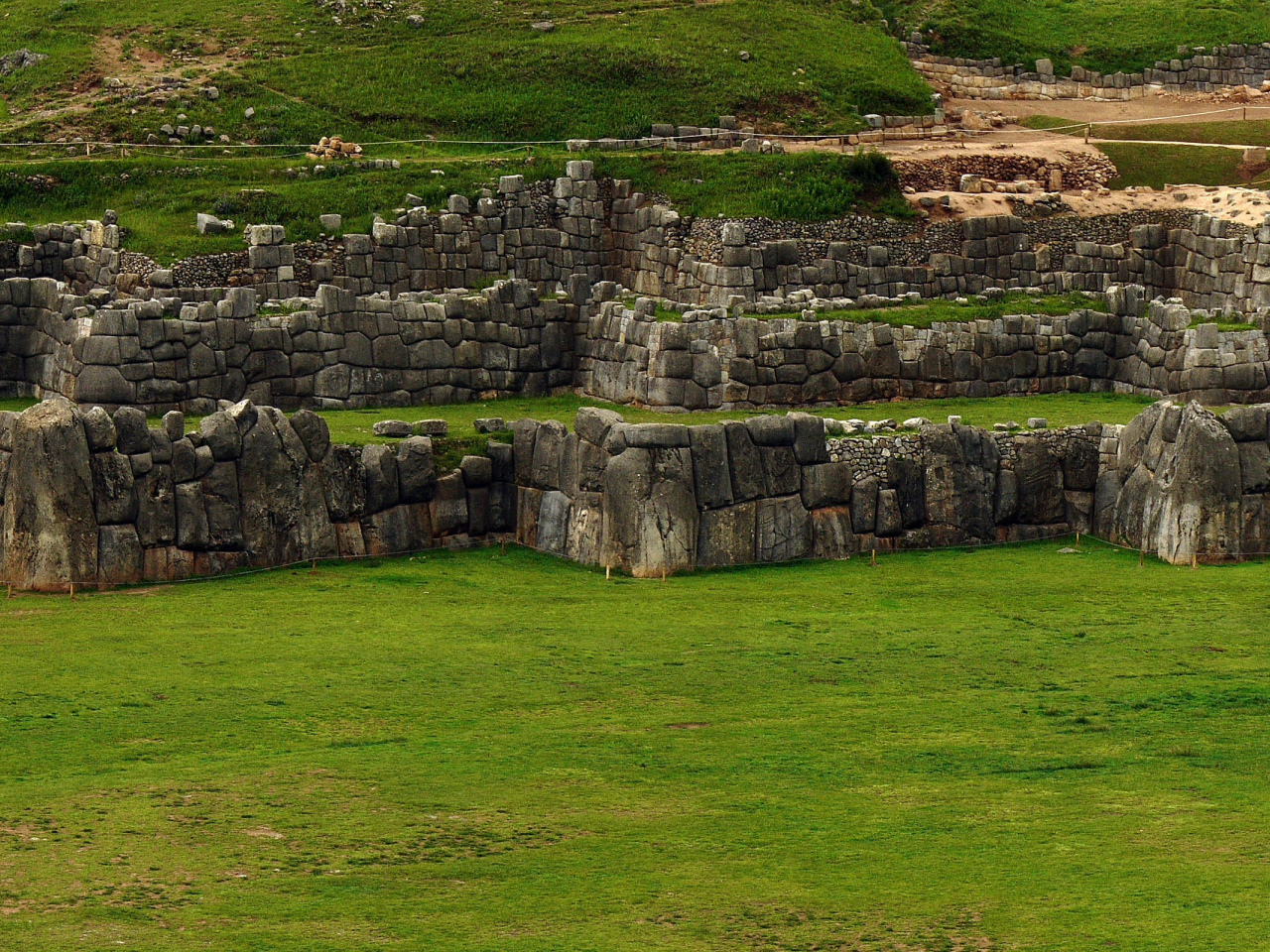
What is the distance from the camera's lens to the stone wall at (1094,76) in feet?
200

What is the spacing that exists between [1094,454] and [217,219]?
1878cm

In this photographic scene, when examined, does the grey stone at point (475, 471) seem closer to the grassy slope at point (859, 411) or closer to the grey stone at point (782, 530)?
the grassy slope at point (859, 411)

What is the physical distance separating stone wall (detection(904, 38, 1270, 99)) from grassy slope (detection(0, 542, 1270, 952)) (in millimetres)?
33916

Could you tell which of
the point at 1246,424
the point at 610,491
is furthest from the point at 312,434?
the point at 1246,424

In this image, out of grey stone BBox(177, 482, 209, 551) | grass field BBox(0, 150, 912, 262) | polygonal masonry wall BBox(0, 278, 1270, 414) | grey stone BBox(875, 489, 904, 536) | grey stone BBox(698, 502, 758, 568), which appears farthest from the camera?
grass field BBox(0, 150, 912, 262)

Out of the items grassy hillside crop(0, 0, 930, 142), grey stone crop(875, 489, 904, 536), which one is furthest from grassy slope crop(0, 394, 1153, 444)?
grassy hillside crop(0, 0, 930, 142)

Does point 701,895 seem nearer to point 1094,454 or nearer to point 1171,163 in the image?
point 1094,454

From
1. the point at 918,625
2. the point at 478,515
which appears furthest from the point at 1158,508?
the point at 478,515

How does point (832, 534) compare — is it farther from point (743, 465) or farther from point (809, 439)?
point (743, 465)

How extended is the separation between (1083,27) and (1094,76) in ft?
13.3

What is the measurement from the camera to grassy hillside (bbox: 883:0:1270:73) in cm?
6378

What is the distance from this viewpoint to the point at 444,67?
176 ft

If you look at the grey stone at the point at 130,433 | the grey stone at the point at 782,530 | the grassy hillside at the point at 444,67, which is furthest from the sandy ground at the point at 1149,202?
the grey stone at the point at 130,433

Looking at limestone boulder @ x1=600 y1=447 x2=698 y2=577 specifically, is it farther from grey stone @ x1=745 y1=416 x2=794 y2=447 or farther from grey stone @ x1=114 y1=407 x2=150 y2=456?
grey stone @ x1=114 y1=407 x2=150 y2=456
